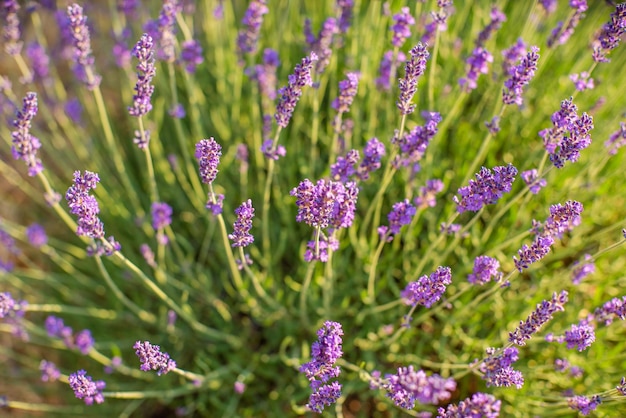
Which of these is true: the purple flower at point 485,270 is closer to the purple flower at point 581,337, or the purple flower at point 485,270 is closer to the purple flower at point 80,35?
the purple flower at point 581,337

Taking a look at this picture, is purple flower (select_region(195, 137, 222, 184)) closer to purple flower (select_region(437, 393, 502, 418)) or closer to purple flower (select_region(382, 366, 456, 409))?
purple flower (select_region(382, 366, 456, 409))

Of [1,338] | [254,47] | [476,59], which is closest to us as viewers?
[476,59]

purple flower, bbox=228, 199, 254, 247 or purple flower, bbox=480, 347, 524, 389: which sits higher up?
purple flower, bbox=228, 199, 254, 247

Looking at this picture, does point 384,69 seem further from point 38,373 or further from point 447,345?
point 38,373

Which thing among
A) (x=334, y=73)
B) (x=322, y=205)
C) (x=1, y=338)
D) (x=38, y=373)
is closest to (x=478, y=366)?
(x=322, y=205)

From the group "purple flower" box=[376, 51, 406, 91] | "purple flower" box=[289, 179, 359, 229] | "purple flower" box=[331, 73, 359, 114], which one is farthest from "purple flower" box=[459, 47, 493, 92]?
"purple flower" box=[289, 179, 359, 229]

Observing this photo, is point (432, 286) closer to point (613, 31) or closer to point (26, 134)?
point (613, 31)

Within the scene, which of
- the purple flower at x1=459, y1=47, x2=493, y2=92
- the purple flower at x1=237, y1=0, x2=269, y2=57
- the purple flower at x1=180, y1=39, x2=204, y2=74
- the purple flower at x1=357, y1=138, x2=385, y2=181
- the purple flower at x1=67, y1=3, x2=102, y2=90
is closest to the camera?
the purple flower at x1=357, y1=138, x2=385, y2=181
